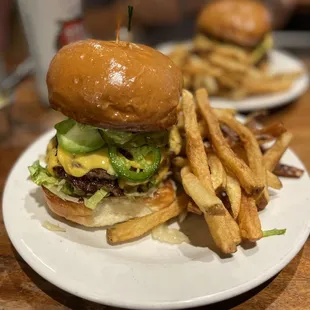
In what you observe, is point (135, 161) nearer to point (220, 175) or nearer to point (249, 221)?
point (220, 175)

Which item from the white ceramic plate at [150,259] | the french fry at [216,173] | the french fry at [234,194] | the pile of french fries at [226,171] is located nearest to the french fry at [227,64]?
the pile of french fries at [226,171]

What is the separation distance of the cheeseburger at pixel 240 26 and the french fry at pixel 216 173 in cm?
176

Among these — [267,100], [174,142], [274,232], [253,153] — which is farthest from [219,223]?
[267,100]

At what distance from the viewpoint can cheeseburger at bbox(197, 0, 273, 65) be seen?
335cm

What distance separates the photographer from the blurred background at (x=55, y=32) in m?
2.96

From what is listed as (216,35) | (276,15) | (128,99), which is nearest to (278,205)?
(128,99)

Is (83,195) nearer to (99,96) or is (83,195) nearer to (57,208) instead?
(57,208)

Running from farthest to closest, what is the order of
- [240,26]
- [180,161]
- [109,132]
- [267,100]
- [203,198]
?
[240,26]
[267,100]
[180,161]
[109,132]
[203,198]

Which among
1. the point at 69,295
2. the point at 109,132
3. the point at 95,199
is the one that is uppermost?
the point at 109,132

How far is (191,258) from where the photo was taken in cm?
167

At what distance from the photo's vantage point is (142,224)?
1742 millimetres

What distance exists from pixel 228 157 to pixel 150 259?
1.67 feet

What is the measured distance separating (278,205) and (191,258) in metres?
0.47

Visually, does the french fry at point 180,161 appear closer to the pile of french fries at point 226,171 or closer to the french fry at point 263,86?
the pile of french fries at point 226,171
